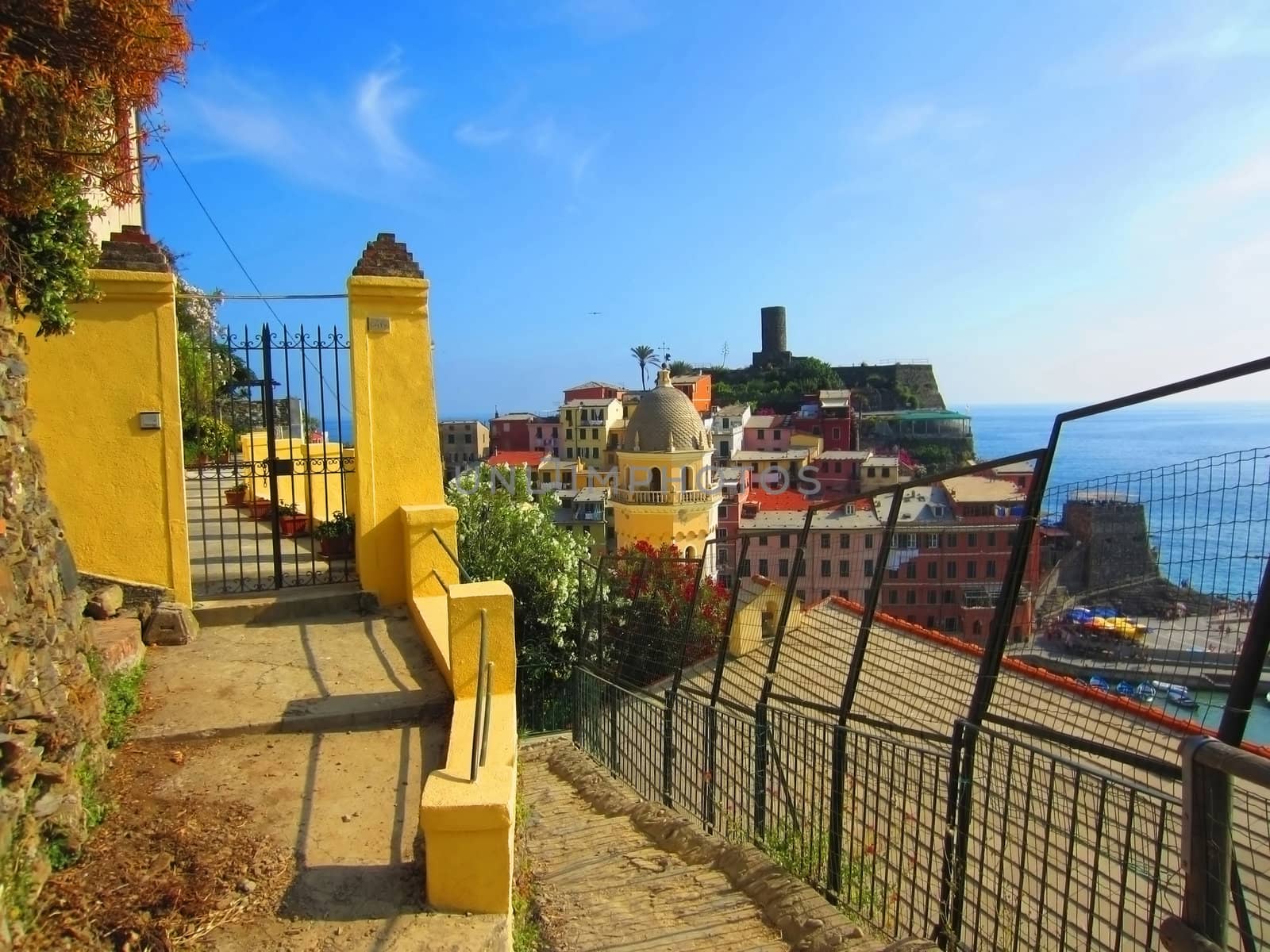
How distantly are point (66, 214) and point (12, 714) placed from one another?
8.81 feet

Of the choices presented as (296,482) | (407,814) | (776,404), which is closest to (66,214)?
(407,814)

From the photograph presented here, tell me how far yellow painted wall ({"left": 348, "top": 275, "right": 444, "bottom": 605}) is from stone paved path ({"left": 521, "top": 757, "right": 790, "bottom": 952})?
239 cm

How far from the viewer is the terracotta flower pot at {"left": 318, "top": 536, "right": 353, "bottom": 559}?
23.2 ft

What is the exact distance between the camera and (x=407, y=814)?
371 centimetres

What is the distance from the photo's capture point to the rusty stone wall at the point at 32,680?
2795 millimetres

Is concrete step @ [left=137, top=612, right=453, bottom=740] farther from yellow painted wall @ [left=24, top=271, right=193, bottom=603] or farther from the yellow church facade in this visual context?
the yellow church facade

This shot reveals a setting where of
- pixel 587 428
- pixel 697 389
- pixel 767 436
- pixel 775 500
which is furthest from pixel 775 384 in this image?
pixel 775 500

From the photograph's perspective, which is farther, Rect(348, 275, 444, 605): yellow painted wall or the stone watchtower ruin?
the stone watchtower ruin

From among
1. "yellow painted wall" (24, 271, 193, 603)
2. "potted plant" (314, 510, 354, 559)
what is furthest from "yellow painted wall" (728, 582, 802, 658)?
"yellow painted wall" (24, 271, 193, 603)

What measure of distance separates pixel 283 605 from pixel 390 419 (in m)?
1.64

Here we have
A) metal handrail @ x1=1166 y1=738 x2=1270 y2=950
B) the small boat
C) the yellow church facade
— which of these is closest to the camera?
→ metal handrail @ x1=1166 y1=738 x2=1270 y2=950

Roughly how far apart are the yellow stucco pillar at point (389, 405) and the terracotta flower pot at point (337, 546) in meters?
0.52

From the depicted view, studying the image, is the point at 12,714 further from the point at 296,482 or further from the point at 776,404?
the point at 776,404

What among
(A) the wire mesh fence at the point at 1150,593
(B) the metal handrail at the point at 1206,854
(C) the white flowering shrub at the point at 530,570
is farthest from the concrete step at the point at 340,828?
(C) the white flowering shrub at the point at 530,570
